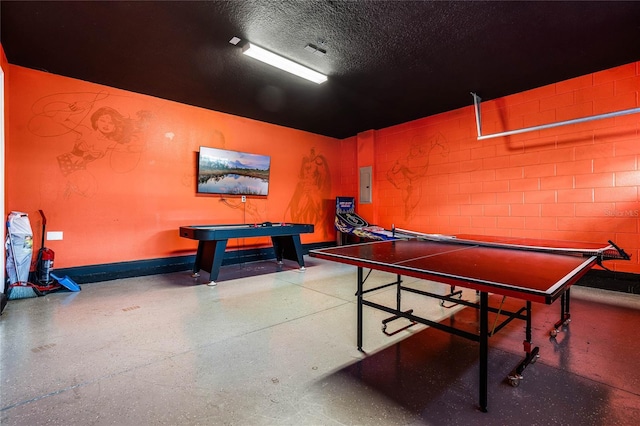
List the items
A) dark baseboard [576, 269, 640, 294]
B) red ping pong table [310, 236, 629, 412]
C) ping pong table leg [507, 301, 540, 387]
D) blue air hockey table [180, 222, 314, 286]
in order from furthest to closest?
blue air hockey table [180, 222, 314, 286] < dark baseboard [576, 269, 640, 294] < ping pong table leg [507, 301, 540, 387] < red ping pong table [310, 236, 629, 412]

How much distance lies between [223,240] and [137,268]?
1.60m

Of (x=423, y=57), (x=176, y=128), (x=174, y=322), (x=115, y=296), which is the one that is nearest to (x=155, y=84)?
(x=176, y=128)

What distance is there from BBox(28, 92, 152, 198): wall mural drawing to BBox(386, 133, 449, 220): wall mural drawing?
487cm

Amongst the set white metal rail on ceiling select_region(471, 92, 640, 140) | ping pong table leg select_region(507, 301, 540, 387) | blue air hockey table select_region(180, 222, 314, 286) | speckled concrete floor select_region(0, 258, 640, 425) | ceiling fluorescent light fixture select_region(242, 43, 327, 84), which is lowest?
speckled concrete floor select_region(0, 258, 640, 425)

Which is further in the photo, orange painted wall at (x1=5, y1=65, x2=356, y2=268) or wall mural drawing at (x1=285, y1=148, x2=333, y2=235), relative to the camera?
wall mural drawing at (x1=285, y1=148, x2=333, y2=235)

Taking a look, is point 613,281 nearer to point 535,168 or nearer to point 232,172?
point 535,168

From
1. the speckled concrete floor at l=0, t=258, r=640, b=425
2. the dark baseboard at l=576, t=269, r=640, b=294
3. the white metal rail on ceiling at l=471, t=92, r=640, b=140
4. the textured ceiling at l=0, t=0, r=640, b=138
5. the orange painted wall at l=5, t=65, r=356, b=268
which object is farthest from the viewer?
the orange painted wall at l=5, t=65, r=356, b=268

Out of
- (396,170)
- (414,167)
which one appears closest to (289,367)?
(414,167)

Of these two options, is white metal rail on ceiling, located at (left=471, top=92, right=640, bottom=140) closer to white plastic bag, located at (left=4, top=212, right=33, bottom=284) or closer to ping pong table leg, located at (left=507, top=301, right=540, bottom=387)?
ping pong table leg, located at (left=507, top=301, right=540, bottom=387)

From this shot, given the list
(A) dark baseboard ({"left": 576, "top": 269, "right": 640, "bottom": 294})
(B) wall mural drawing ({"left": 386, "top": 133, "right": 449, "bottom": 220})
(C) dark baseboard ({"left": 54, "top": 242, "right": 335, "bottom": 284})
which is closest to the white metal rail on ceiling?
(B) wall mural drawing ({"left": 386, "top": 133, "right": 449, "bottom": 220})

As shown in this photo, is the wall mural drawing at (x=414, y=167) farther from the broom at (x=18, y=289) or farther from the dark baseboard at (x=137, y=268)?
the broom at (x=18, y=289)

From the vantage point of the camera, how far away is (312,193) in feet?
22.5

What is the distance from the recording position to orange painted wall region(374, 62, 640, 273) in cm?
366

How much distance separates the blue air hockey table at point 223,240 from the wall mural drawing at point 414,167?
7.36ft
